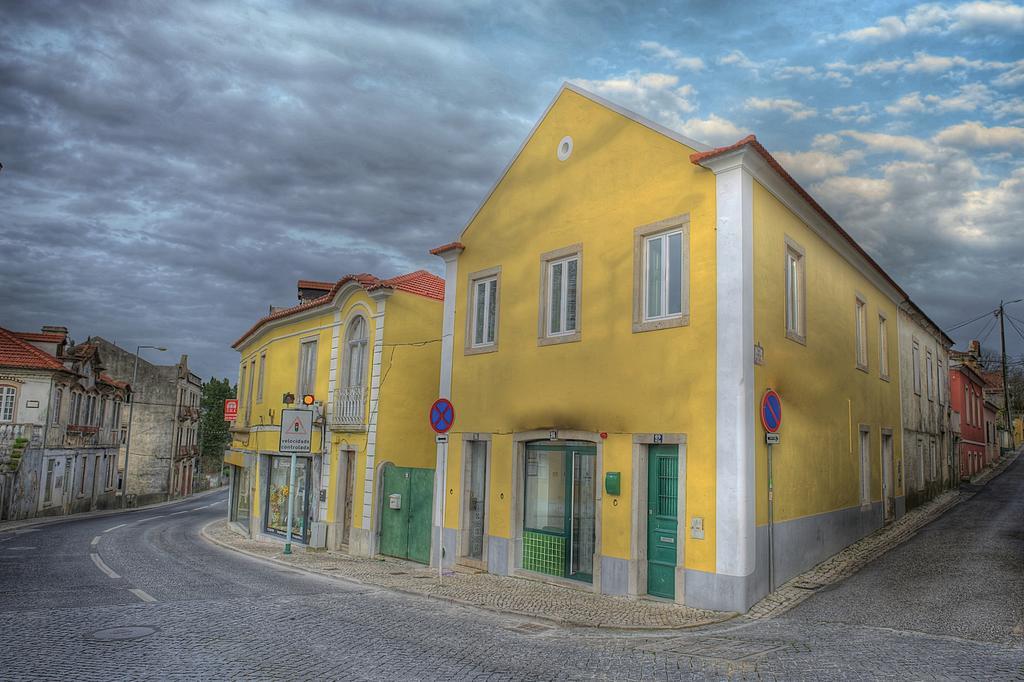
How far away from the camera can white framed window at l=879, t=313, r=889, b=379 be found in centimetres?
1823

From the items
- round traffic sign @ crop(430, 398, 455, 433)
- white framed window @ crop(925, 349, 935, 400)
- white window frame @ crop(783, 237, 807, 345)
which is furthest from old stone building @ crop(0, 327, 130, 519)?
white framed window @ crop(925, 349, 935, 400)

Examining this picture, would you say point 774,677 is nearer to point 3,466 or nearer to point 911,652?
point 911,652

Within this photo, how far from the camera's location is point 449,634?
8641 mm

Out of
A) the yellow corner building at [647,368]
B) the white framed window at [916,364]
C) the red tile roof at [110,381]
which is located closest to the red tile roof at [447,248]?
the yellow corner building at [647,368]

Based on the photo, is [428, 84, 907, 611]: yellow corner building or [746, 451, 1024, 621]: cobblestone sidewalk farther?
[428, 84, 907, 611]: yellow corner building

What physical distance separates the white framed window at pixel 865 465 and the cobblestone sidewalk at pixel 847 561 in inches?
36.2

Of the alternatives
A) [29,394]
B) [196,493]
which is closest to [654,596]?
[29,394]

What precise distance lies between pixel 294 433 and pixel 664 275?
34.1 feet

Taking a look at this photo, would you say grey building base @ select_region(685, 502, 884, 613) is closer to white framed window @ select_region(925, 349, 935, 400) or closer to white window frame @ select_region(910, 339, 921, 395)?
white window frame @ select_region(910, 339, 921, 395)

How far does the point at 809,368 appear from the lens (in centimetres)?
1296

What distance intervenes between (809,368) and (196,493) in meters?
67.6

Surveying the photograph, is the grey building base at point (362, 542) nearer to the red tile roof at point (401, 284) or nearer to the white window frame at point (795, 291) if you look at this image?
the red tile roof at point (401, 284)

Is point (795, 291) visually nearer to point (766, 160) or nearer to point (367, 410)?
point (766, 160)

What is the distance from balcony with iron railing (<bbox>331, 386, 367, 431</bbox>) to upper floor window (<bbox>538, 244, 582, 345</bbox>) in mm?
6640
